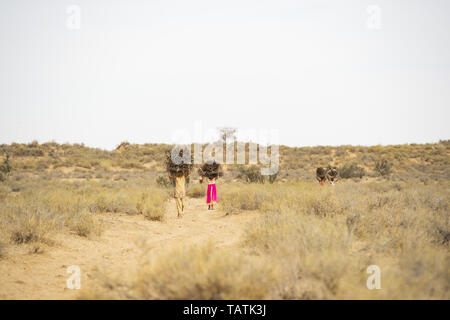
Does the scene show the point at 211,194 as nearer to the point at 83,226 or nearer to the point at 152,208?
the point at 152,208

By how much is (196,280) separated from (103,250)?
13.8ft

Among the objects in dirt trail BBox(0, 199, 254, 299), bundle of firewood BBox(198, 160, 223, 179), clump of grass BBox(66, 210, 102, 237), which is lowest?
dirt trail BBox(0, 199, 254, 299)

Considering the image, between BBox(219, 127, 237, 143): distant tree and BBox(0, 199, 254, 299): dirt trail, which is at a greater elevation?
BBox(219, 127, 237, 143): distant tree

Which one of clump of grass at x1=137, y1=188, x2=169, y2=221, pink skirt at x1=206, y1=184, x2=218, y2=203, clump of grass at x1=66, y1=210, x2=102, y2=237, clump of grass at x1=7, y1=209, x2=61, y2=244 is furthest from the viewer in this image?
pink skirt at x1=206, y1=184, x2=218, y2=203

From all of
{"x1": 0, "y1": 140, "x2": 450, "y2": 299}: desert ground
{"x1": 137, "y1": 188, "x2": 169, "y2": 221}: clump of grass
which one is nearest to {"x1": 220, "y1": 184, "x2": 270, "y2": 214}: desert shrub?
{"x1": 0, "y1": 140, "x2": 450, "y2": 299}: desert ground

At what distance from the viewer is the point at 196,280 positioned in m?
3.15

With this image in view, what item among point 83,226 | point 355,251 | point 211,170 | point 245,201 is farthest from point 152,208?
point 355,251

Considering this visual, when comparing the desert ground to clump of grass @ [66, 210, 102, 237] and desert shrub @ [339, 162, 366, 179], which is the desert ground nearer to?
clump of grass @ [66, 210, 102, 237]

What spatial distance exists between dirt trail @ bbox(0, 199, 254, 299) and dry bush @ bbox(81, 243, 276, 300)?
0.52 meters

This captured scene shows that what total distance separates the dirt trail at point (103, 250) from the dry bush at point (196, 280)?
0.52 m

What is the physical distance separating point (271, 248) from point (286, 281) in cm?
117

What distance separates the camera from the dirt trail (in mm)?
4461
